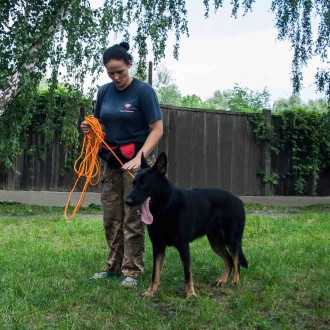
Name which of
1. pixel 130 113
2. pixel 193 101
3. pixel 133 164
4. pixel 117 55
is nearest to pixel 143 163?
pixel 133 164

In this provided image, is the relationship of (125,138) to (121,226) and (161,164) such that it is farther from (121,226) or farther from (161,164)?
(121,226)

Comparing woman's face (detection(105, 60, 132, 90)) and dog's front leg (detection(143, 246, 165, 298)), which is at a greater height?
woman's face (detection(105, 60, 132, 90))

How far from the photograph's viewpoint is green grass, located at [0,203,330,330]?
3686 millimetres

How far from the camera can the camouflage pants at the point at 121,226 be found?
4711mm

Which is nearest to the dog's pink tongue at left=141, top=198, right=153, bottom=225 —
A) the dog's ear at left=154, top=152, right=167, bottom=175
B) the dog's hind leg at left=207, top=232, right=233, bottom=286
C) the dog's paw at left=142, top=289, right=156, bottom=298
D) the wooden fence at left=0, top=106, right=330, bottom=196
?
the dog's ear at left=154, top=152, right=167, bottom=175

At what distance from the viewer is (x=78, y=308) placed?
12.8ft

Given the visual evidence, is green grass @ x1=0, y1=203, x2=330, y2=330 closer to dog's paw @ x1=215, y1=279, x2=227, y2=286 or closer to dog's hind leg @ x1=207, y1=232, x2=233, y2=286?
dog's paw @ x1=215, y1=279, x2=227, y2=286

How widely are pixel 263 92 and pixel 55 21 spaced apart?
40.4 feet

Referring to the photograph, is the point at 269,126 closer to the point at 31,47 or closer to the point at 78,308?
the point at 31,47

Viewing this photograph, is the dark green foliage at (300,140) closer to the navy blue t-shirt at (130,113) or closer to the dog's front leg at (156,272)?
the navy blue t-shirt at (130,113)

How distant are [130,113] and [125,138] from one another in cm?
23

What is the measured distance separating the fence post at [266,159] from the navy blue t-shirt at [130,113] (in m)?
8.22

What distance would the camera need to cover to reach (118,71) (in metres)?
4.55

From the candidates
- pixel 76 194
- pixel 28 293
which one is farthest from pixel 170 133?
pixel 28 293
